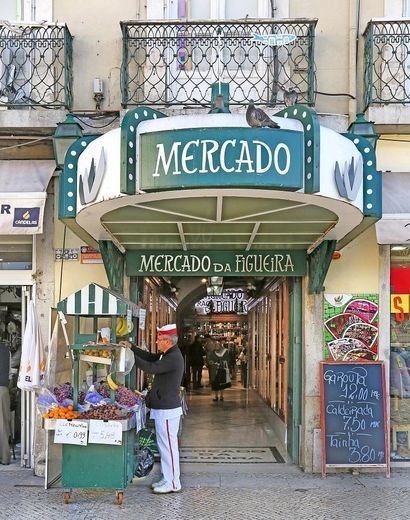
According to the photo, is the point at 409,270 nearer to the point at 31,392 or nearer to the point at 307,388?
the point at 307,388

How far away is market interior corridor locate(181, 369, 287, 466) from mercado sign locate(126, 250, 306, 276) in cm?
250

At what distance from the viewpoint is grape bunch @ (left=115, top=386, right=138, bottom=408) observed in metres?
7.08

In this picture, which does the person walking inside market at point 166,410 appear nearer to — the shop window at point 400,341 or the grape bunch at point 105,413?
the grape bunch at point 105,413

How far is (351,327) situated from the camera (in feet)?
27.6

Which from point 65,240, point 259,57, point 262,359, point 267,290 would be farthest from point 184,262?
point 262,359

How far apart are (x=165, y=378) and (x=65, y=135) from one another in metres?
2.88

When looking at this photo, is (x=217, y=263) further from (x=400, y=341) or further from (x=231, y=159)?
(x=231, y=159)

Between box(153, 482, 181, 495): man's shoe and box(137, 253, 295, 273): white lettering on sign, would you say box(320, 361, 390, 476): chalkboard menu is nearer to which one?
box(137, 253, 295, 273): white lettering on sign

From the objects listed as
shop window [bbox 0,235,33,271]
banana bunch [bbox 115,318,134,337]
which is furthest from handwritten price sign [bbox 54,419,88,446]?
shop window [bbox 0,235,33,271]

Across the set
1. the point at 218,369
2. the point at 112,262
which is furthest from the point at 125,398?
the point at 218,369

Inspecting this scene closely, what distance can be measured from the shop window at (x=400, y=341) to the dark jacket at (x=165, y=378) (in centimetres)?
292

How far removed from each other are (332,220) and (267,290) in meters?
7.39

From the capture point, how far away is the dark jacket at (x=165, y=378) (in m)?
7.25

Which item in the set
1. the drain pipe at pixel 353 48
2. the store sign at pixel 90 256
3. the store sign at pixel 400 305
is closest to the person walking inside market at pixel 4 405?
the store sign at pixel 90 256
